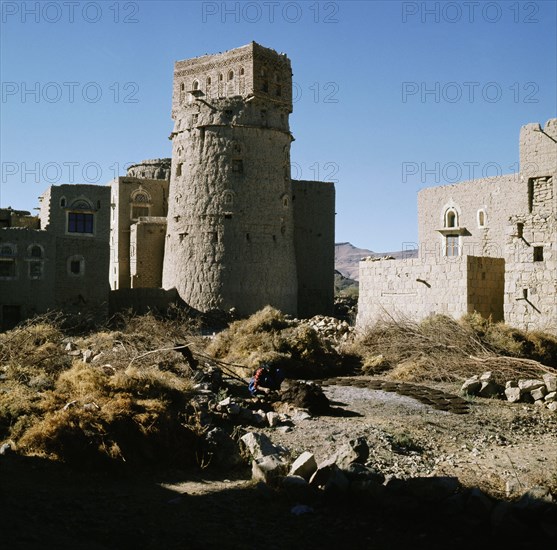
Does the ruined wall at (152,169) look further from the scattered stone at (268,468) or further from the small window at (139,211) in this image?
the scattered stone at (268,468)

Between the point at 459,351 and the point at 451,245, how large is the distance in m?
17.3

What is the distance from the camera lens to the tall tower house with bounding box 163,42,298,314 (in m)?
28.3

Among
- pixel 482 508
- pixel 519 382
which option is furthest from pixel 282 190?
pixel 482 508

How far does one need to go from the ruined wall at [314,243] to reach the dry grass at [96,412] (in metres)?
18.3

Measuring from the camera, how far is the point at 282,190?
29469mm

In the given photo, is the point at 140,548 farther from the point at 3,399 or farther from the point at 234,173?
the point at 234,173

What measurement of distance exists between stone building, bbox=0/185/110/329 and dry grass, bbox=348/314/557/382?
1264 centimetres

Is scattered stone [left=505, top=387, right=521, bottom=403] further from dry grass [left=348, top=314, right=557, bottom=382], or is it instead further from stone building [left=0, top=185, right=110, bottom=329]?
stone building [left=0, top=185, right=110, bottom=329]

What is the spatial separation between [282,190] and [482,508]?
23.6 meters

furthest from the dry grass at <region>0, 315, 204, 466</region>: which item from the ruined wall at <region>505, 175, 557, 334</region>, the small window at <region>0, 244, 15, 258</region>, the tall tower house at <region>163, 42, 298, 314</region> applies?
the tall tower house at <region>163, 42, 298, 314</region>

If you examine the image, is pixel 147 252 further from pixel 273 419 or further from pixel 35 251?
pixel 273 419

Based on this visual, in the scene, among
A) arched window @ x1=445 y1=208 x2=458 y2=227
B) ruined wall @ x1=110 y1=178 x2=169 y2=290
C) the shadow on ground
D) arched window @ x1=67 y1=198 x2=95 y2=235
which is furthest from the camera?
arched window @ x1=445 y1=208 x2=458 y2=227

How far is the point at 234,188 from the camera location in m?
28.3

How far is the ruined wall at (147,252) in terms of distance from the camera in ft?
101
